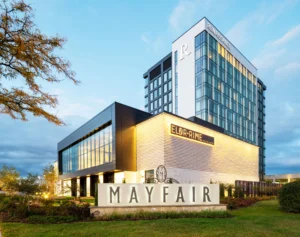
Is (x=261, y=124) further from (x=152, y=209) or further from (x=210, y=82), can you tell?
(x=152, y=209)

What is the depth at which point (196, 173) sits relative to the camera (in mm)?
31406

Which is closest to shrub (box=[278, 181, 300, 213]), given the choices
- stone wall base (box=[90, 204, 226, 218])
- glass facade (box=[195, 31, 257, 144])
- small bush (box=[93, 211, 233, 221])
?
stone wall base (box=[90, 204, 226, 218])

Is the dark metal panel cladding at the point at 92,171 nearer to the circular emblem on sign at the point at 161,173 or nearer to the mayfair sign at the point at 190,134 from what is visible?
the mayfair sign at the point at 190,134

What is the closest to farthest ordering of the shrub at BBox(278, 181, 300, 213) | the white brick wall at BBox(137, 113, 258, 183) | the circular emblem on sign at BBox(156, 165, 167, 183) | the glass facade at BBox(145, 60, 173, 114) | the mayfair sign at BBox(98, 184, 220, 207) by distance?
the mayfair sign at BBox(98, 184, 220, 207) → the circular emblem on sign at BBox(156, 165, 167, 183) → the shrub at BBox(278, 181, 300, 213) → the white brick wall at BBox(137, 113, 258, 183) → the glass facade at BBox(145, 60, 173, 114)

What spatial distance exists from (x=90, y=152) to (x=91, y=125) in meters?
4.23

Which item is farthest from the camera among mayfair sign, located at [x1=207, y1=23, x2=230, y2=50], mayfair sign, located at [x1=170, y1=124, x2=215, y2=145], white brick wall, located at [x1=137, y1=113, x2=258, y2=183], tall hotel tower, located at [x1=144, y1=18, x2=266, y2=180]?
mayfair sign, located at [x1=207, y1=23, x2=230, y2=50]

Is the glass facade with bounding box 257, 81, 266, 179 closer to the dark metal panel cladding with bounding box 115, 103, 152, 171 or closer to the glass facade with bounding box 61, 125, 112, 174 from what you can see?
the glass facade with bounding box 61, 125, 112, 174

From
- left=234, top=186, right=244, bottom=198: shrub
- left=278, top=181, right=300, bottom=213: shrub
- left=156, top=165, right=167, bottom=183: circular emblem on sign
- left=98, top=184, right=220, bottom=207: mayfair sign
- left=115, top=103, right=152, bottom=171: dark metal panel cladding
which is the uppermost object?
left=115, top=103, right=152, bottom=171: dark metal panel cladding

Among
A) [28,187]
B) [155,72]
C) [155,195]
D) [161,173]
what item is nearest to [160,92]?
[155,72]

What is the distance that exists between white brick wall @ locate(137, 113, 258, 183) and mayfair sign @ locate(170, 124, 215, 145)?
1.48ft

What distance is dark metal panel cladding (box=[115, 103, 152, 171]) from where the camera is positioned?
29219mm

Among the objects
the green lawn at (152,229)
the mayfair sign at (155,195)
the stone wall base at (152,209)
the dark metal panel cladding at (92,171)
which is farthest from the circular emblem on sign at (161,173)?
the dark metal panel cladding at (92,171)

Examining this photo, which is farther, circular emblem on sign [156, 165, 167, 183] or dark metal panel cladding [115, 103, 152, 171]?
dark metal panel cladding [115, 103, 152, 171]

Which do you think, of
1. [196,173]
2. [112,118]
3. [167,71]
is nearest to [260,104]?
[167,71]
